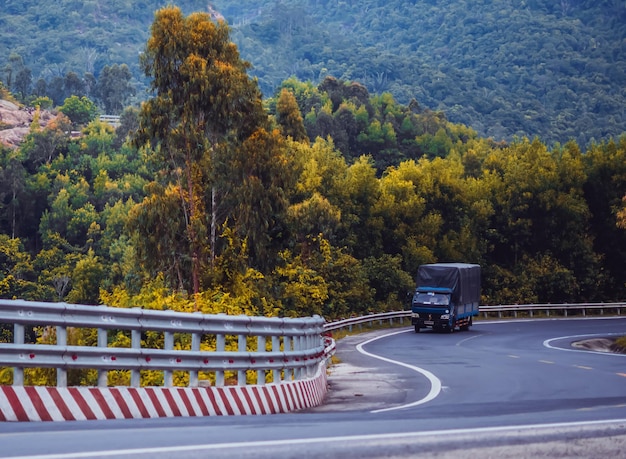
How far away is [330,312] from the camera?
69.9 metres

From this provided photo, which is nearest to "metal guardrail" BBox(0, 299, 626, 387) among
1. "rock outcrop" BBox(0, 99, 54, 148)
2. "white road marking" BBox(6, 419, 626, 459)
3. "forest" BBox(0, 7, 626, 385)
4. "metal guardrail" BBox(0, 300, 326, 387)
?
"metal guardrail" BBox(0, 300, 326, 387)

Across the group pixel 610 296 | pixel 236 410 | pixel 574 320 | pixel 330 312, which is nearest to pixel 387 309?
pixel 330 312

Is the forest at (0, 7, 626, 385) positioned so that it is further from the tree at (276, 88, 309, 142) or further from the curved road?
the curved road

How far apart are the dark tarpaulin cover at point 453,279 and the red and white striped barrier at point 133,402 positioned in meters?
34.9

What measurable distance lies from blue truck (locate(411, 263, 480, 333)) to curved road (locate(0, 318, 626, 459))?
43.7 ft

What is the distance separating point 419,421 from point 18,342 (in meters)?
3.82

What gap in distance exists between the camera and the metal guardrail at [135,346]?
9.23m

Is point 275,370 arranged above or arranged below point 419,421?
above

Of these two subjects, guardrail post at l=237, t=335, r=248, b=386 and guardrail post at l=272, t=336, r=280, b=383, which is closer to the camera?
guardrail post at l=237, t=335, r=248, b=386

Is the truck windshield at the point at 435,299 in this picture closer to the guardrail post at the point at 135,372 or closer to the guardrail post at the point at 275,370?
the guardrail post at the point at 275,370

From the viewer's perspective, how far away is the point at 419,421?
978 cm

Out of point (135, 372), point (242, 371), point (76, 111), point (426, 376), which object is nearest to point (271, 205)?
point (426, 376)

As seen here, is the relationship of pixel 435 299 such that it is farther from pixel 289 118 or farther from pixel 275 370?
pixel 275 370

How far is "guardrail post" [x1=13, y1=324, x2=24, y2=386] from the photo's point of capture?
9.06 meters
